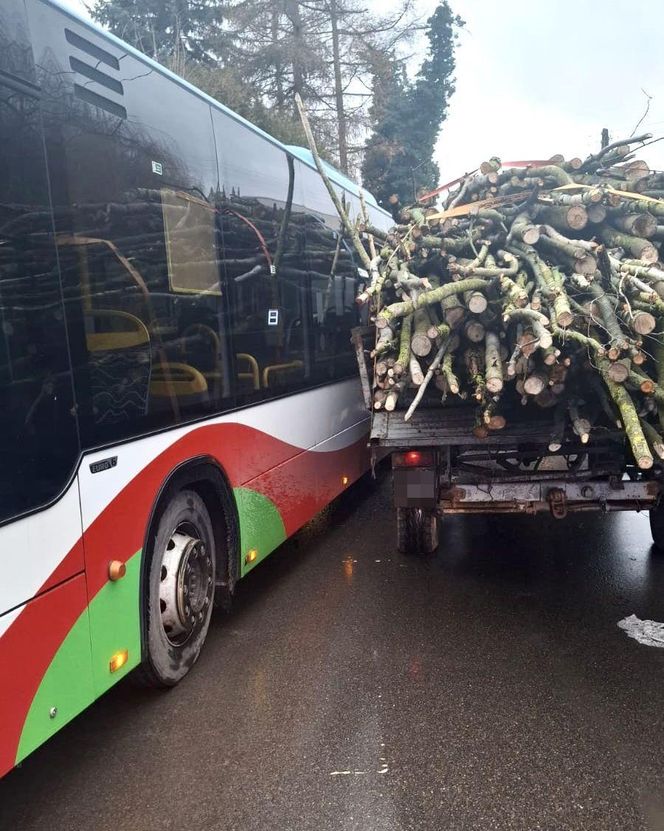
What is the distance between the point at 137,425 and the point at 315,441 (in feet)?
9.77

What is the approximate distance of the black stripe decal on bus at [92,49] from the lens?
310 cm

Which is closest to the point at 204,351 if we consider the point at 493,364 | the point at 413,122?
the point at 493,364

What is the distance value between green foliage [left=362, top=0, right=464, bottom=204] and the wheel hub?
20.3 metres

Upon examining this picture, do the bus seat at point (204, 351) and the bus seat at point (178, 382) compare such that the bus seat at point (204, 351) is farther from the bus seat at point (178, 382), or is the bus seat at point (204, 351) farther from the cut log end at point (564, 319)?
the cut log end at point (564, 319)

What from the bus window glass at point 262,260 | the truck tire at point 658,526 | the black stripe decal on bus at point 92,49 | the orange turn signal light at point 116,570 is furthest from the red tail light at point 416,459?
the black stripe decal on bus at point 92,49

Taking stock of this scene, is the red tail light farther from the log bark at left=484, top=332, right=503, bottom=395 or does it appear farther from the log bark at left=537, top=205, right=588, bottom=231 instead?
the log bark at left=537, top=205, right=588, bottom=231

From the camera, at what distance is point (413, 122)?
81.0ft

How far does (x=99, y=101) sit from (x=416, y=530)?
13.7ft

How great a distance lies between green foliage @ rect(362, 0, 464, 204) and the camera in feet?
76.6

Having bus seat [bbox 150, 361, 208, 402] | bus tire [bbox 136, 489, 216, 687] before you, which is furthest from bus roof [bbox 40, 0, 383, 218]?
bus tire [bbox 136, 489, 216, 687]

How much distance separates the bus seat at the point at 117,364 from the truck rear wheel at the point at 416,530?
3.17 m

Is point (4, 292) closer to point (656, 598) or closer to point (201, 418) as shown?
point (201, 418)

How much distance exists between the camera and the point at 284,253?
5805 millimetres

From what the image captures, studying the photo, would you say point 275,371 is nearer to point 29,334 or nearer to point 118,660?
point 118,660
